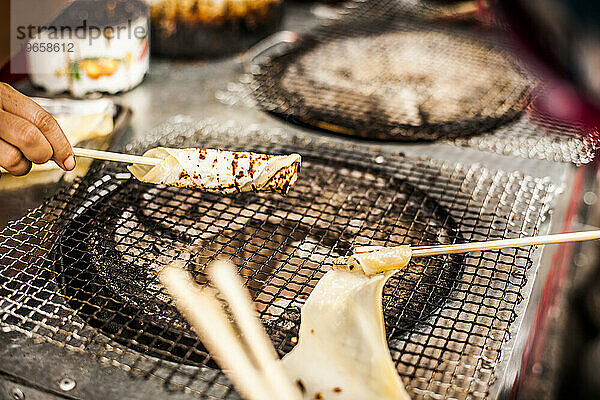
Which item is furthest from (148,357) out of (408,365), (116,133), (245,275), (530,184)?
(530,184)

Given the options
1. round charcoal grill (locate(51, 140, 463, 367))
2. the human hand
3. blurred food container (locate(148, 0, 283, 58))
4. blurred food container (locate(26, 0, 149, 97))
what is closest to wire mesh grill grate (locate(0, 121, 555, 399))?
round charcoal grill (locate(51, 140, 463, 367))

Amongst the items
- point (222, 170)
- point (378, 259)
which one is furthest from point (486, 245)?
point (222, 170)

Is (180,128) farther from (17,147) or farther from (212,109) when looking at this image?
(17,147)

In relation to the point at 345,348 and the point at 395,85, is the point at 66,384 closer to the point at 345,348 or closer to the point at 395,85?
the point at 345,348

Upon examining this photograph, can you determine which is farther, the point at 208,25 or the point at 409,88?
the point at 208,25

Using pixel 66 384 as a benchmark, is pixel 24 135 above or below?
above

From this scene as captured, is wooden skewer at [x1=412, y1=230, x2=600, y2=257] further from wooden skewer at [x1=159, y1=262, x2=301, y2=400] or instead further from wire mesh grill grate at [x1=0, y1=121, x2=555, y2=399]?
wooden skewer at [x1=159, y1=262, x2=301, y2=400]
